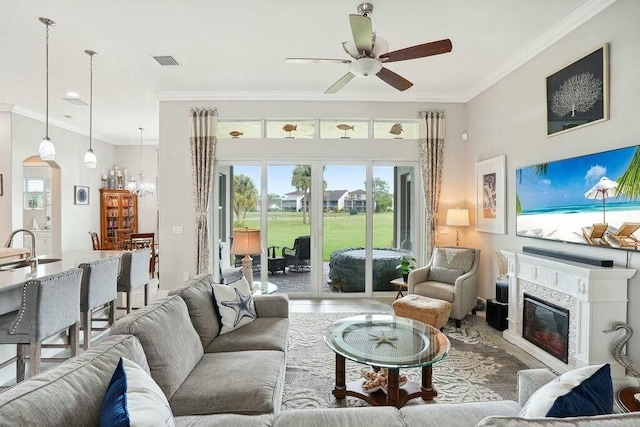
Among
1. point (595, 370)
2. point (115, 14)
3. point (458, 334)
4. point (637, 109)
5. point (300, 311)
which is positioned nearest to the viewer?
point (595, 370)

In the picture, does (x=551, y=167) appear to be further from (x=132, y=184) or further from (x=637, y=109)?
(x=132, y=184)

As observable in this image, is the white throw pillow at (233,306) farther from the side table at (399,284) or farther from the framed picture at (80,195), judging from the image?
the framed picture at (80,195)

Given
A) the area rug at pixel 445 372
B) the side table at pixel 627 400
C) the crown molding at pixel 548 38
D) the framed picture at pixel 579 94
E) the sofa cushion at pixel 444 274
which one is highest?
the crown molding at pixel 548 38

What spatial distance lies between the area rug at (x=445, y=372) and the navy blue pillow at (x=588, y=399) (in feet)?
5.22

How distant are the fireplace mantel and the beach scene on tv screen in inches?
11.8

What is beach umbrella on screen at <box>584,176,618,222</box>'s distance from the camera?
285 centimetres

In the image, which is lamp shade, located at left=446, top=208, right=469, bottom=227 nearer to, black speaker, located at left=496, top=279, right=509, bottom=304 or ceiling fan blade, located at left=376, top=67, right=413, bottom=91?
black speaker, located at left=496, top=279, right=509, bottom=304

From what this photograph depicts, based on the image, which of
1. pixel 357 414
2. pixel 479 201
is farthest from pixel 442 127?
pixel 357 414

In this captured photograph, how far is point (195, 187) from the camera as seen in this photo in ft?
17.7

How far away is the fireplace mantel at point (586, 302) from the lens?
278 centimetres

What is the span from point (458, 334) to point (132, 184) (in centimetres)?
779

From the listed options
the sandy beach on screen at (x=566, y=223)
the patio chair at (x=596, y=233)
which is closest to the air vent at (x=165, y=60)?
the sandy beach on screen at (x=566, y=223)

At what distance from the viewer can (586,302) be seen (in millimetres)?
2848

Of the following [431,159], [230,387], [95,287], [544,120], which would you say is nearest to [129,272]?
[95,287]
